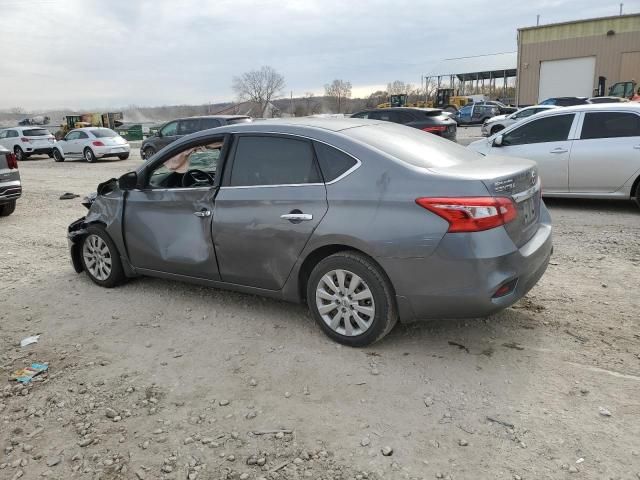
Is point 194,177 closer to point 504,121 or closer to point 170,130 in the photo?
point 170,130

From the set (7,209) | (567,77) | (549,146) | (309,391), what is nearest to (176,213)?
(309,391)

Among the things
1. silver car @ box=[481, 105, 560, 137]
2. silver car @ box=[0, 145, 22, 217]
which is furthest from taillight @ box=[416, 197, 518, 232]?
silver car @ box=[481, 105, 560, 137]

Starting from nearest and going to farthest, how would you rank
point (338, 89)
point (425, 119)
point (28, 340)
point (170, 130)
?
point (28, 340), point (425, 119), point (170, 130), point (338, 89)

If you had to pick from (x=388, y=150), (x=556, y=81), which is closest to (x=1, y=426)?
(x=388, y=150)

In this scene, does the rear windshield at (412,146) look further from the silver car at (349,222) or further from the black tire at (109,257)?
the black tire at (109,257)

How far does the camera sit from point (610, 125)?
25.3 ft

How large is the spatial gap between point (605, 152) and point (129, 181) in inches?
255

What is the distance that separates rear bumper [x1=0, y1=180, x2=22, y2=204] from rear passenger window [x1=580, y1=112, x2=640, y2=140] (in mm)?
9369

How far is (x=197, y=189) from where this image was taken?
440 cm

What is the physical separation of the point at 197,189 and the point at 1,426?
2.16 meters

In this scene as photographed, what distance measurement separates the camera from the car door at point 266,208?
3.81 meters

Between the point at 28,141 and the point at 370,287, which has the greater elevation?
the point at 28,141


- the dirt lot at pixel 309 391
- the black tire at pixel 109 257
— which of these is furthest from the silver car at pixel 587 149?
the black tire at pixel 109 257

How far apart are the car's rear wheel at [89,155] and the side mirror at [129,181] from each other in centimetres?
1775
